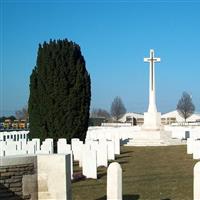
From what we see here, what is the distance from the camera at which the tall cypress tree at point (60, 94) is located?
1814 centimetres

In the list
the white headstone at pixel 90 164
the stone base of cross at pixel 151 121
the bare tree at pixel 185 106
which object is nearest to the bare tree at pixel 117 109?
the bare tree at pixel 185 106

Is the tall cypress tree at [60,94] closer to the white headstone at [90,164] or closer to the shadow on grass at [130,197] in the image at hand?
the white headstone at [90,164]

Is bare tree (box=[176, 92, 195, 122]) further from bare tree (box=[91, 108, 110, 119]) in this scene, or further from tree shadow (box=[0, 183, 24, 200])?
tree shadow (box=[0, 183, 24, 200])

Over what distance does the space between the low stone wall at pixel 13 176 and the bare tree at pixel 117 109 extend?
6663cm

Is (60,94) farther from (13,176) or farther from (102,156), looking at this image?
(13,176)

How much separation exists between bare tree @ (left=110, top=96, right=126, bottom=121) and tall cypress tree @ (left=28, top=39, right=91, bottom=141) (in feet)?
180

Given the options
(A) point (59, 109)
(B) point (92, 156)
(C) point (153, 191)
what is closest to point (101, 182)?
(B) point (92, 156)

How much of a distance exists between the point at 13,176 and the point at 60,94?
11.6m

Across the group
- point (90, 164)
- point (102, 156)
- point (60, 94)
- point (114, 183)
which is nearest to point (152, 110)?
point (60, 94)

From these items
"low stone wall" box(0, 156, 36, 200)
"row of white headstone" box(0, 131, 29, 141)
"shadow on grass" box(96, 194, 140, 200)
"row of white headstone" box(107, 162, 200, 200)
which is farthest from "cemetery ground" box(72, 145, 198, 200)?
"row of white headstone" box(0, 131, 29, 141)

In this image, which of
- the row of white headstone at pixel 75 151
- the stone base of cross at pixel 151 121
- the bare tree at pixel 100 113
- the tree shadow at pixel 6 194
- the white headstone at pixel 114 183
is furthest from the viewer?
the bare tree at pixel 100 113

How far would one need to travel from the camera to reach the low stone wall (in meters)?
6.68

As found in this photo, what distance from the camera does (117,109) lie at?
252 feet

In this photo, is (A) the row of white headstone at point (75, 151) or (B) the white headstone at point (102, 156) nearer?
(A) the row of white headstone at point (75, 151)
